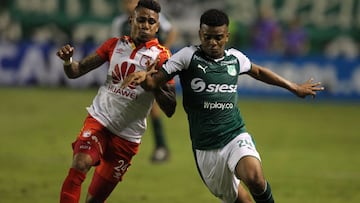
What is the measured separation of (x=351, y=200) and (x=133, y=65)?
4.03m

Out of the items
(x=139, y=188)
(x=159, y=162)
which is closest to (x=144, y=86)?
(x=139, y=188)

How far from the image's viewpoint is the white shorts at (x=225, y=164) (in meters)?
7.96

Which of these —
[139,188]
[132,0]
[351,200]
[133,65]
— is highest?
[132,0]

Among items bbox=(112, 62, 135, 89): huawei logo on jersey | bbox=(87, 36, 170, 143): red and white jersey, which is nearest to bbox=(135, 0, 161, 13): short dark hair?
bbox=(87, 36, 170, 143): red and white jersey

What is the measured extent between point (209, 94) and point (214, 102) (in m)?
0.09

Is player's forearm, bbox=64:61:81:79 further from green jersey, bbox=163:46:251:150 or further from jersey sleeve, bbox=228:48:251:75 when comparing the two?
jersey sleeve, bbox=228:48:251:75

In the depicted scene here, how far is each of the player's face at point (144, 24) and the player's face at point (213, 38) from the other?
0.55 m

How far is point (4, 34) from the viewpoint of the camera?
89.0 feet

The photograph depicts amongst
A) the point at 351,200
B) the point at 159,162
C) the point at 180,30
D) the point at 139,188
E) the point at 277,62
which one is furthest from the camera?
the point at 180,30

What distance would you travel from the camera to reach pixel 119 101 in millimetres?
8547

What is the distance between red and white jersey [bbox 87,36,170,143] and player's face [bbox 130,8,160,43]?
0.09 meters

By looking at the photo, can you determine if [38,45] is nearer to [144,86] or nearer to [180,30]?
[180,30]

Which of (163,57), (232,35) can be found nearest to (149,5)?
(163,57)

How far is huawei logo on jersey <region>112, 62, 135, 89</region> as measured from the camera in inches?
332
